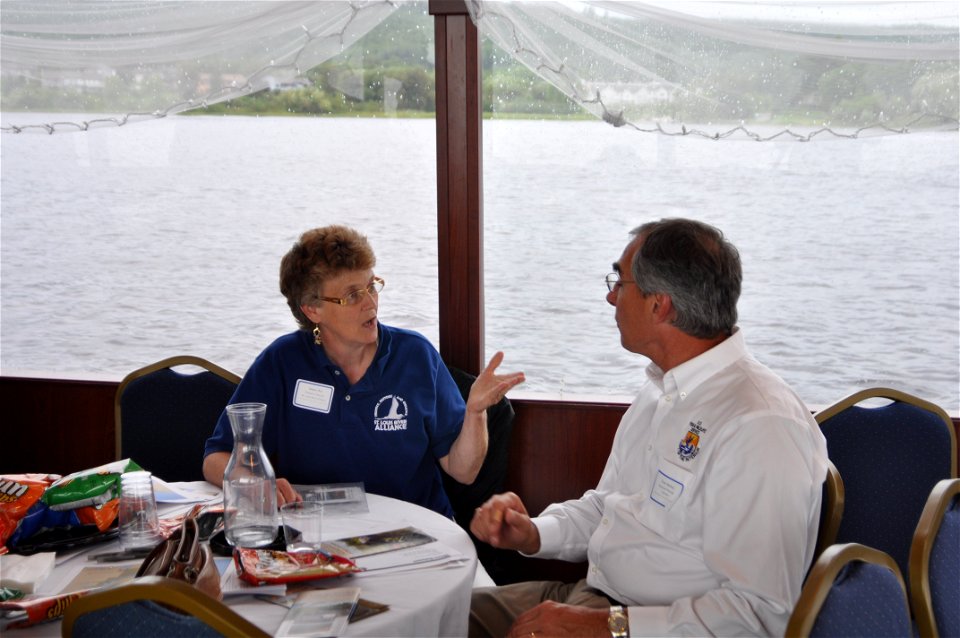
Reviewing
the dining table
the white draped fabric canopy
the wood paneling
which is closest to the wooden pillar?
the white draped fabric canopy

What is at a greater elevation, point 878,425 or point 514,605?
point 878,425

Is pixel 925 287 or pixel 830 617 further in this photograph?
pixel 925 287

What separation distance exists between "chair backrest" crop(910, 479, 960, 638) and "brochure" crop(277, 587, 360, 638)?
0.94m

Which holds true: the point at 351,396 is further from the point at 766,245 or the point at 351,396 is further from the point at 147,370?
the point at 766,245

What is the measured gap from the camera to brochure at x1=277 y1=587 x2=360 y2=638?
1562 mm

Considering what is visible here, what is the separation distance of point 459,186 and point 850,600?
82.1 inches

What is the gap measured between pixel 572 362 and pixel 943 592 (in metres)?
A: 2.01

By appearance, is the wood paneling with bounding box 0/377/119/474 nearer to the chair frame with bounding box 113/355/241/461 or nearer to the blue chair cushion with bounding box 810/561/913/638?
the chair frame with bounding box 113/355/241/461

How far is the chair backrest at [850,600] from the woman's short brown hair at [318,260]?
156cm

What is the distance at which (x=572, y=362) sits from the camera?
352 cm

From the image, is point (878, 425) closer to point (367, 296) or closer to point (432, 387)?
point (432, 387)

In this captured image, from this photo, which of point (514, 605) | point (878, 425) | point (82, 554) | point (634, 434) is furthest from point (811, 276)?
point (82, 554)

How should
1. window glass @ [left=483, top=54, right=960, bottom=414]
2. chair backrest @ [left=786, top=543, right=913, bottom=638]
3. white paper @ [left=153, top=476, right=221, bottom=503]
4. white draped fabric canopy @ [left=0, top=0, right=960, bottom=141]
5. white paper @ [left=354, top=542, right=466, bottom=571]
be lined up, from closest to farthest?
1. chair backrest @ [left=786, top=543, right=913, bottom=638]
2. white paper @ [left=354, top=542, right=466, bottom=571]
3. white paper @ [left=153, top=476, right=221, bottom=503]
4. white draped fabric canopy @ [left=0, top=0, right=960, bottom=141]
5. window glass @ [left=483, top=54, right=960, bottom=414]

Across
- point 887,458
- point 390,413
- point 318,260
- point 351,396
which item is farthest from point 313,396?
point 887,458
